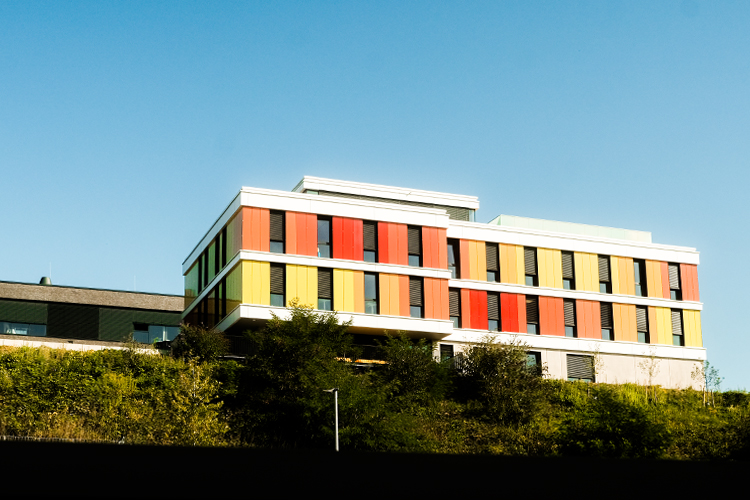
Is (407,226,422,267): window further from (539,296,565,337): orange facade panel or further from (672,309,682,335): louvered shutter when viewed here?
(672,309,682,335): louvered shutter

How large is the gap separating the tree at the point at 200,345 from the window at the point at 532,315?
1754 cm

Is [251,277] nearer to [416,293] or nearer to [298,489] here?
[416,293]

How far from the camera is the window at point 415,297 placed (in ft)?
141

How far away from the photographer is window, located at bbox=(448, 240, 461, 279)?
153ft

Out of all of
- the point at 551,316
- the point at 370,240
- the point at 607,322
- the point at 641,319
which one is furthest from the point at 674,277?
the point at 370,240

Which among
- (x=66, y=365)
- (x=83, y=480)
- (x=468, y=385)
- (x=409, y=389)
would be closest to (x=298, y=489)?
(x=83, y=480)

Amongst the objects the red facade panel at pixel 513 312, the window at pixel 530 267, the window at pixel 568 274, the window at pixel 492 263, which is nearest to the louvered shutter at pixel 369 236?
the window at pixel 492 263

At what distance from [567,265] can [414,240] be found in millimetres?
10148

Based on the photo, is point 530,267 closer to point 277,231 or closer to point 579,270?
point 579,270

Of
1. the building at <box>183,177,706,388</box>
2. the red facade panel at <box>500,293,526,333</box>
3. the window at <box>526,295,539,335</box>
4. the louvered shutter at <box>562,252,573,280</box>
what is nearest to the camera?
the building at <box>183,177,706,388</box>

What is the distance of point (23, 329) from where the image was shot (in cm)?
6059

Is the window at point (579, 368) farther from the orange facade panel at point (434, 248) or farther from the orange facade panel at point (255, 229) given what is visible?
the orange facade panel at point (255, 229)

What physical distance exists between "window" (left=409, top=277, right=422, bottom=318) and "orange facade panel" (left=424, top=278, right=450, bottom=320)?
286mm

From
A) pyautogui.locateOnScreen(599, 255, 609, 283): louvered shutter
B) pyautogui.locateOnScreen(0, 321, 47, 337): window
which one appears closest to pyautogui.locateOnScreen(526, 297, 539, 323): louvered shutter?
pyautogui.locateOnScreen(599, 255, 609, 283): louvered shutter
